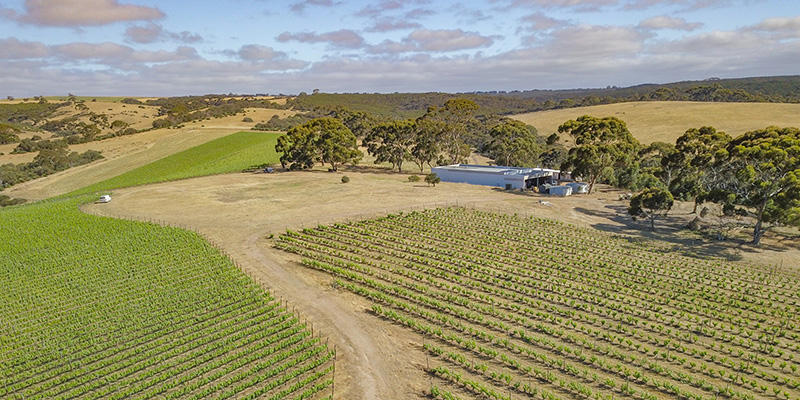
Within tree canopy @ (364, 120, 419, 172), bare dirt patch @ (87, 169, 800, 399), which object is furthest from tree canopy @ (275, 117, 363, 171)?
tree canopy @ (364, 120, 419, 172)

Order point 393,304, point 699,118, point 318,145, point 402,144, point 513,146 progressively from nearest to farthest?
point 393,304 < point 318,145 < point 402,144 < point 513,146 < point 699,118

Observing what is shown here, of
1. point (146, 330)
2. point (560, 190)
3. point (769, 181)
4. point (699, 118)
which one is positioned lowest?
point (146, 330)

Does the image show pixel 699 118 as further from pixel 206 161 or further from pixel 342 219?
pixel 206 161

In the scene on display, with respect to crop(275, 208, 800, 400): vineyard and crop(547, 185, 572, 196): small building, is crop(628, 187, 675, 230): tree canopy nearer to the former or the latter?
crop(275, 208, 800, 400): vineyard

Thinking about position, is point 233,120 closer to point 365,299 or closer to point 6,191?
point 6,191

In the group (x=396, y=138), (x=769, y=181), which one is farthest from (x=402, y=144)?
(x=769, y=181)

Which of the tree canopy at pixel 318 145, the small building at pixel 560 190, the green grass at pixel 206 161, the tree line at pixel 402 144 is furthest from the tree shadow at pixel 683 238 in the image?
the green grass at pixel 206 161

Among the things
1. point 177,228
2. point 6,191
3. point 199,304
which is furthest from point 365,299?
point 6,191
